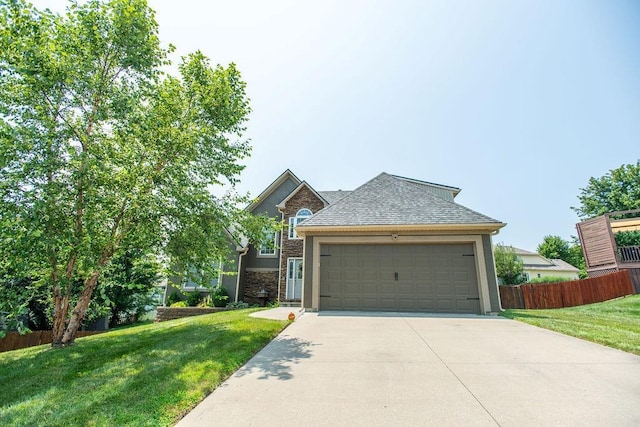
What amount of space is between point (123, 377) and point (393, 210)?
8968 millimetres

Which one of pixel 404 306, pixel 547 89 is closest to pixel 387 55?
pixel 547 89

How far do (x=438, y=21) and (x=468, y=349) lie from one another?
8.69m

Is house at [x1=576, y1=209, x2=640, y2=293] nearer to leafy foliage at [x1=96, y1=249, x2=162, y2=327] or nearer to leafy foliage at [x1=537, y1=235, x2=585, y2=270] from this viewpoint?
leafy foliage at [x1=96, y1=249, x2=162, y2=327]

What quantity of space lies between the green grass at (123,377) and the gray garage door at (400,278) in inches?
145

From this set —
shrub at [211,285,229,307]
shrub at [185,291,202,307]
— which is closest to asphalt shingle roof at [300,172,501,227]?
shrub at [211,285,229,307]

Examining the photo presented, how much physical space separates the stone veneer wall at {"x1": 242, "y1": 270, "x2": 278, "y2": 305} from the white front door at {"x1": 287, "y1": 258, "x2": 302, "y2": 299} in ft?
4.46

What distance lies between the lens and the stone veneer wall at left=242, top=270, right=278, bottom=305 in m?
15.9

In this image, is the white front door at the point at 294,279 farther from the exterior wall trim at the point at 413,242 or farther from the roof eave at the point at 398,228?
the roof eave at the point at 398,228

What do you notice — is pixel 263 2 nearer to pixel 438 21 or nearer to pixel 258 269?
pixel 438 21

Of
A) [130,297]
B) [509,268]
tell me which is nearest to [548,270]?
[509,268]

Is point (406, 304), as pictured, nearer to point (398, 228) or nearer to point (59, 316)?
point (398, 228)

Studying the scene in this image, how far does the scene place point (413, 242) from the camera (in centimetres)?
982

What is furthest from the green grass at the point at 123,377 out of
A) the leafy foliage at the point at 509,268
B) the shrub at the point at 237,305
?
the leafy foliage at the point at 509,268

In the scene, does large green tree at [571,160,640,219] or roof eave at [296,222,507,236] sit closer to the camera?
roof eave at [296,222,507,236]
